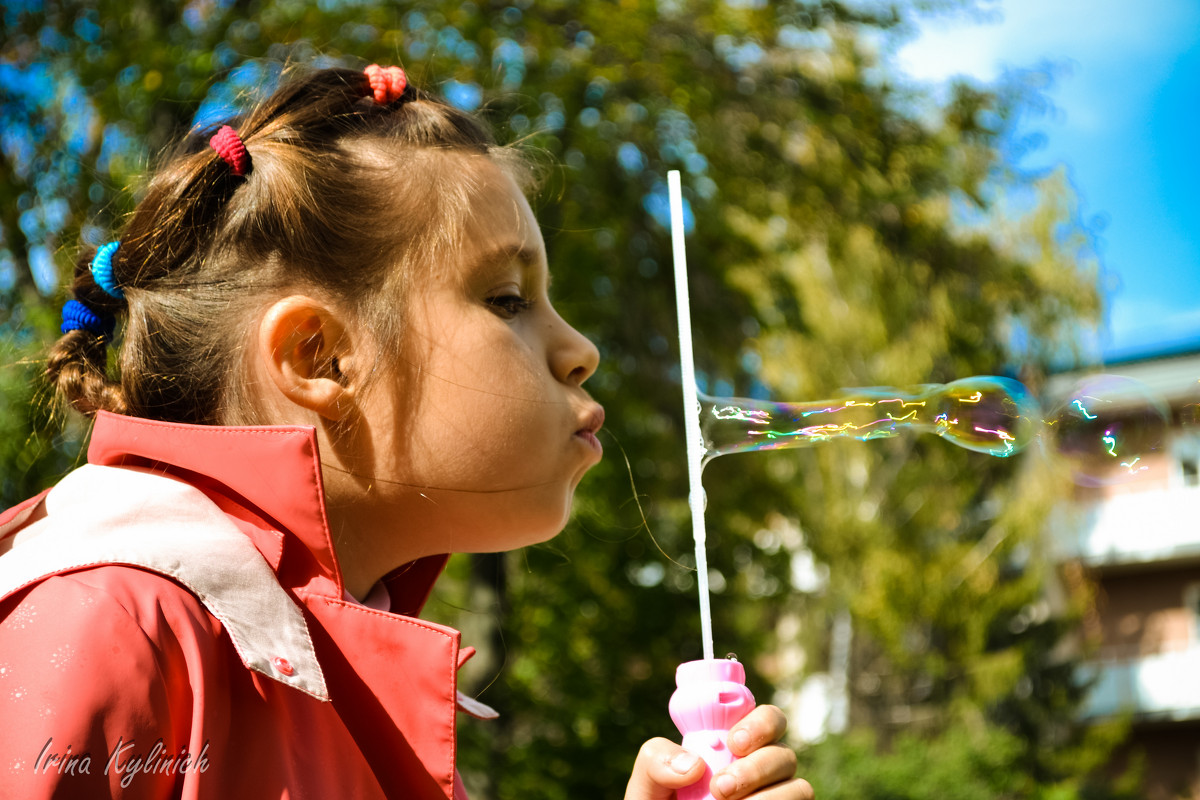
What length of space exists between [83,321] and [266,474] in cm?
54

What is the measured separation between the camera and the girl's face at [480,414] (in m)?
1.44

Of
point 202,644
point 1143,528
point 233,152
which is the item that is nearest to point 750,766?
point 202,644

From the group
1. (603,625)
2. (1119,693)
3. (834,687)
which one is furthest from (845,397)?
(1119,693)

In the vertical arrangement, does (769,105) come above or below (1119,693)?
above

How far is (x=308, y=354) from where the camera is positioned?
1471 millimetres

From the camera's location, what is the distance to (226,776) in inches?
41.6

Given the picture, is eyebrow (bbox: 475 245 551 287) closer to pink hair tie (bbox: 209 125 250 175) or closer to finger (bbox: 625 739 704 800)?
pink hair tie (bbox: 209 125 250 175)

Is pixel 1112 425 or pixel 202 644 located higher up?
pixel 202 644

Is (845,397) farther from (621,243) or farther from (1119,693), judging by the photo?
(1119,693)

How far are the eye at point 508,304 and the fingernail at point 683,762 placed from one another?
62cm

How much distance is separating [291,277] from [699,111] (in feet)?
20.9

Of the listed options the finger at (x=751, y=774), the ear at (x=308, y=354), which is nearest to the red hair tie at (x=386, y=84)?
the ear at (x=308, y=354)

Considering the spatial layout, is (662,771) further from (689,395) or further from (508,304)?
(508,304)

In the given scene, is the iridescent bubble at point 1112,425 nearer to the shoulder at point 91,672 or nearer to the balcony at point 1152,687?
the shoulder at point 91,672
